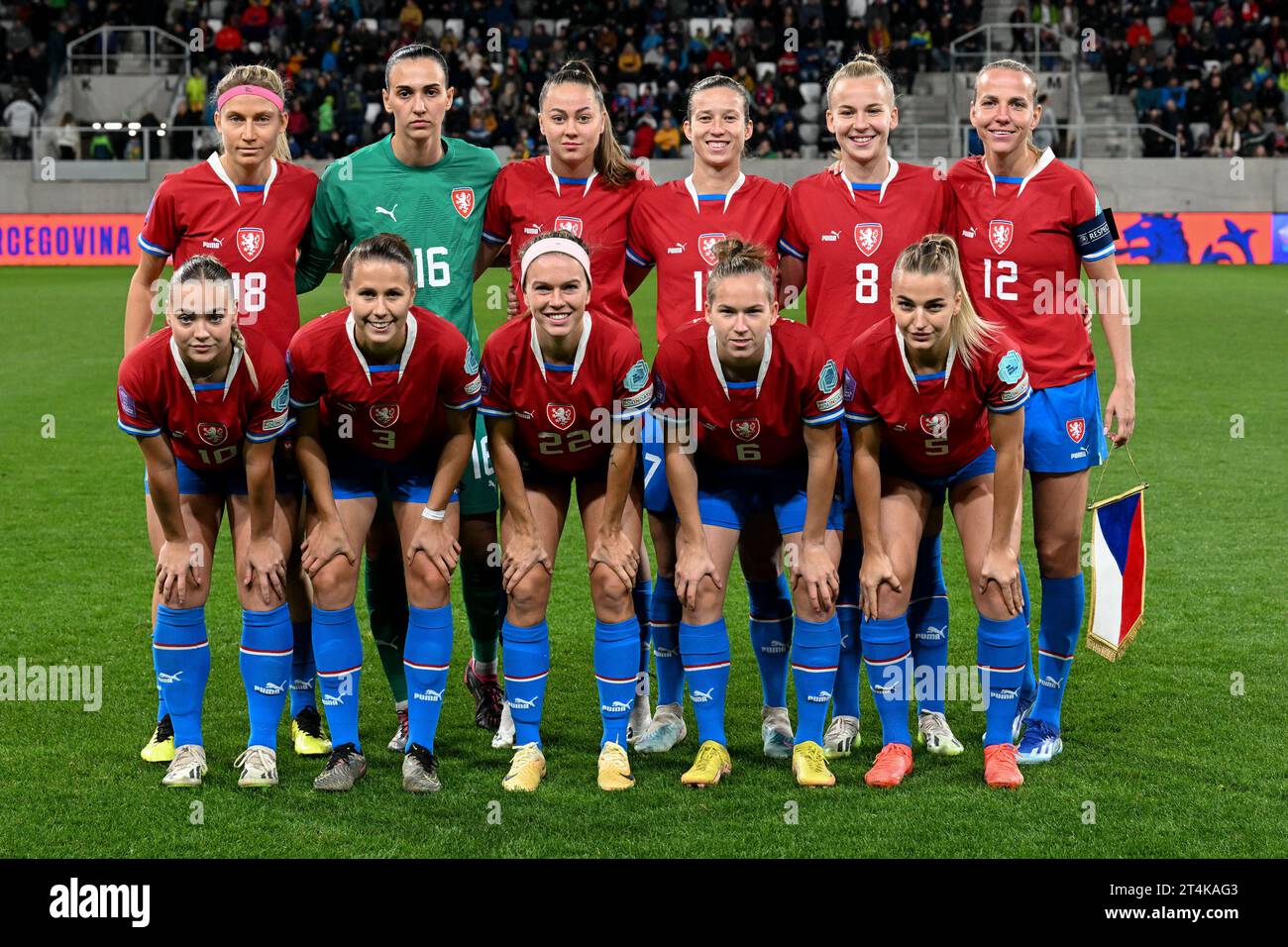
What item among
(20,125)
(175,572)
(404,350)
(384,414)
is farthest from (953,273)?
(20,125)

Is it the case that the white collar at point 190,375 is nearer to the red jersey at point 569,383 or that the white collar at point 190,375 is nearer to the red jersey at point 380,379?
the red jersey at point 380,379

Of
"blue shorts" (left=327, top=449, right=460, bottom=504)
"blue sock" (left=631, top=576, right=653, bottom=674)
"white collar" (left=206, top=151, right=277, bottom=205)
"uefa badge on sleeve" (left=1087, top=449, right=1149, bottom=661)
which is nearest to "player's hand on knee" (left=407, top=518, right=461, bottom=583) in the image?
"blue shorts" (left=327, top=449, right=460, bottom=504)

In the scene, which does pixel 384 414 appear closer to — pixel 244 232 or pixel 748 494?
pixel 244 232

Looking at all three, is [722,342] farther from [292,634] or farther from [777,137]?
[777,137]

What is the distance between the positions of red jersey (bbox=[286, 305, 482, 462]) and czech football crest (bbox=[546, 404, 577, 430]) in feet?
0.80

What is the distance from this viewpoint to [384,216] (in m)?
5.21

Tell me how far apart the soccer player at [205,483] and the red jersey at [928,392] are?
1.79 meters

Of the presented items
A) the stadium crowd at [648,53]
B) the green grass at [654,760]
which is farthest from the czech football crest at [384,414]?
the stadium crowd at [648,53]

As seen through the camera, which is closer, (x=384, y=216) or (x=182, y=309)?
(x=182, y=309)

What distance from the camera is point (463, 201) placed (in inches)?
209

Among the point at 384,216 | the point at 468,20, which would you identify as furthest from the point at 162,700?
the point at 468,20

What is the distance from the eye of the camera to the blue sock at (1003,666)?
481cm

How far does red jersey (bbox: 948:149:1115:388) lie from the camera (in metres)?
4.94

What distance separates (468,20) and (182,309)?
86.5ft
